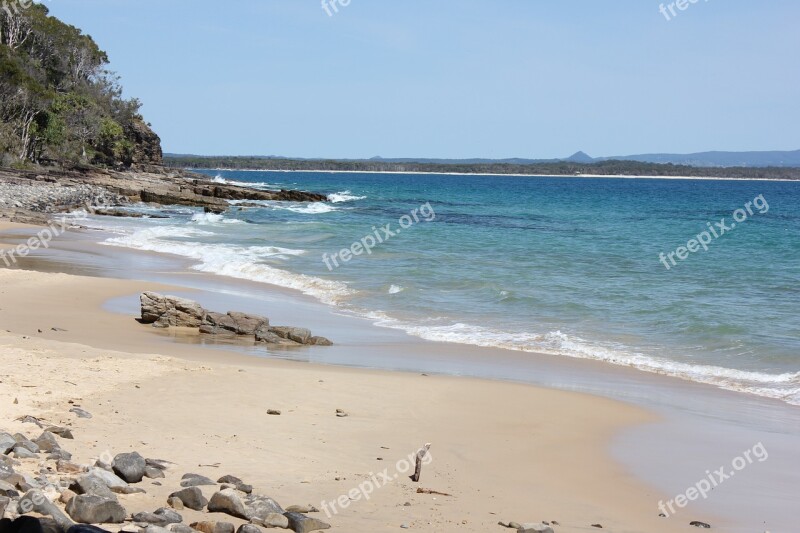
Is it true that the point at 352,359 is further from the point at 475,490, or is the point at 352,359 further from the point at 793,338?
the point at 793,338

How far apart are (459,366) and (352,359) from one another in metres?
1.61

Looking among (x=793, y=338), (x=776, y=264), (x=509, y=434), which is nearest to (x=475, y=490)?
(x=509, y=434)

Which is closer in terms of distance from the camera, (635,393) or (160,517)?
(160,517)

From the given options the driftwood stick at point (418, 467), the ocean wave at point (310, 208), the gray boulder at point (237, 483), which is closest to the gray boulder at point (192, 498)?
the gray boulder at point (237, 483)

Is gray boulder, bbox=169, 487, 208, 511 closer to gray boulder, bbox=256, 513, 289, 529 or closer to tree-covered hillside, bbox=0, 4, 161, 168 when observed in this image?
gray boulder, bbox=256, 513, 289, 529

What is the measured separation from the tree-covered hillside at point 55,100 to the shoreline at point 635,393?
121 ft

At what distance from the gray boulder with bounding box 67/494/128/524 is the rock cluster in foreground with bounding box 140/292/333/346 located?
26.6 feet

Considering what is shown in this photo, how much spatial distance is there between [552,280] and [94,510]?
18328mm

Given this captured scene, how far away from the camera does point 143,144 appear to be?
83.2 metres

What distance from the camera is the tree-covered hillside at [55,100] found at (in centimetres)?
4912

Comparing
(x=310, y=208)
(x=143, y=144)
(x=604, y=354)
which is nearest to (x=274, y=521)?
(x=604, y=354)

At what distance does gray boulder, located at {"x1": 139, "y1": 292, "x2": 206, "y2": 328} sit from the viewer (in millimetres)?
14125

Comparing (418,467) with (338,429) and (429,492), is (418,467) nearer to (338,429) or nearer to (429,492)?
(429,492)

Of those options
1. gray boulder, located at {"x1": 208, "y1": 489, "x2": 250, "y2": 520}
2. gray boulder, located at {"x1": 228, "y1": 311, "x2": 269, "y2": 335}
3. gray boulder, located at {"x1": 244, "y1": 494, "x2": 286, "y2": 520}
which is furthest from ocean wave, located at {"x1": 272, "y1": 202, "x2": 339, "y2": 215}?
gray boulder, located at {"x1": 208, "y1": 489, "x2": 250, "y2": 520}
